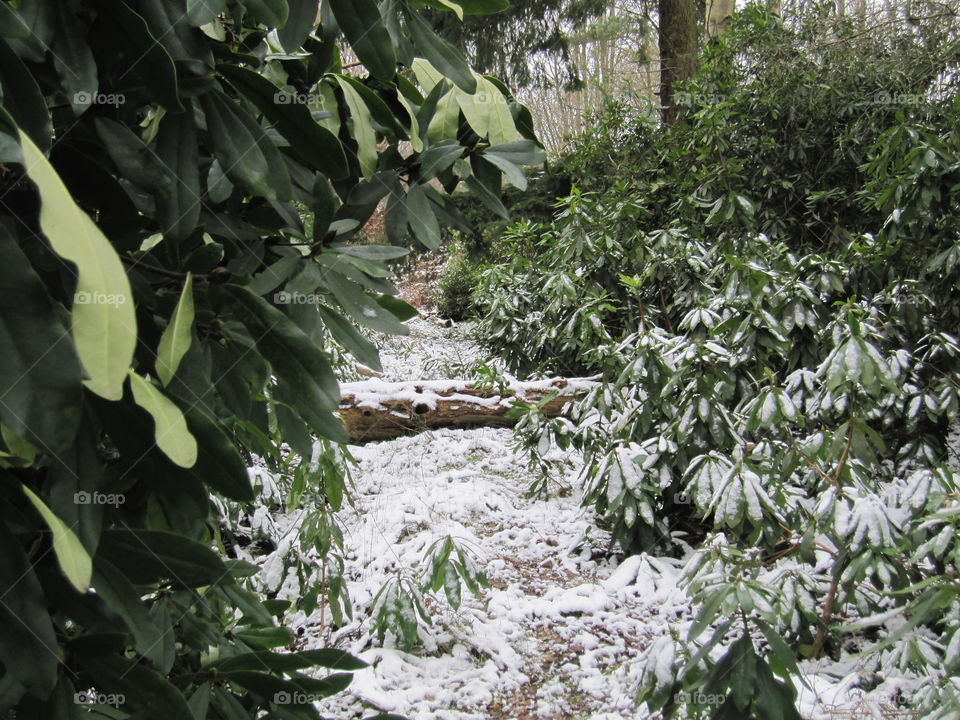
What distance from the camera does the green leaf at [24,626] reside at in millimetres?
422

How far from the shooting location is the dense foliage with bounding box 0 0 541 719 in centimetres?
35

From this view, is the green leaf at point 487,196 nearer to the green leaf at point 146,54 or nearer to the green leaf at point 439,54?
the green leaf at point 439,54

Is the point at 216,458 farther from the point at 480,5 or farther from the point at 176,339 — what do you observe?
Result: the point at 480,5

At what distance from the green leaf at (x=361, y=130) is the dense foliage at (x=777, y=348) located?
89cm

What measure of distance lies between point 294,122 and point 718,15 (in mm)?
7679

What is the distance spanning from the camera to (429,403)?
4531mm

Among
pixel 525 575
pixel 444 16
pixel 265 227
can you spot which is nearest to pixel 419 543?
pixel 525 575

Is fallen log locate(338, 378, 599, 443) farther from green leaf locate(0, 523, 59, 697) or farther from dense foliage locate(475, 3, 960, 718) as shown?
green leaf locate(0, 523, 59, 697)

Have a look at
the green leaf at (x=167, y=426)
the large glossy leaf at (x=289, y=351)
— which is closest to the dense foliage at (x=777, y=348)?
the large glossy leaf at (x=289, y=351)

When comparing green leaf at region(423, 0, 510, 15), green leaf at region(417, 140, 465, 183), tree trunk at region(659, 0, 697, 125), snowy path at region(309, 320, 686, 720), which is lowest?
snowy path at region(309, 320, 686, 720)

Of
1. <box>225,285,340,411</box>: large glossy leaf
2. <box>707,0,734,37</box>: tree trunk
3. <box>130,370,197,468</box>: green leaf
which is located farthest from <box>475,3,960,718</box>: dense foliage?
<box>707,0,734,37</box>: tree trunk

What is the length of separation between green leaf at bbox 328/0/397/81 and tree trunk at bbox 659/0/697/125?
20.2 ft

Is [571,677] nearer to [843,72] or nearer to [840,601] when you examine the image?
[840,601]

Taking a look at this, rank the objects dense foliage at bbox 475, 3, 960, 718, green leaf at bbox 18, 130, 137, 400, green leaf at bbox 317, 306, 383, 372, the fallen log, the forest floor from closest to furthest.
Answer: green leaf at bbox 18, 130, 137, 400 → green leaf at bbox 317, 306, 383, 372 → dense foliage at bbox 475, 3, 960, 718 → the forest floor → the fallen log
